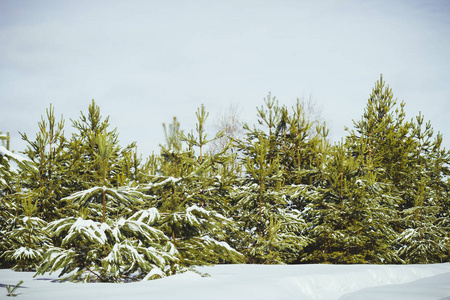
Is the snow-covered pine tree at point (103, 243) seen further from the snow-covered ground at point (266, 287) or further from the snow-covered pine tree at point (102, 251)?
the snow-covered ground at point (266, 287)

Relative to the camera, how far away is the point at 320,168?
11.1 m

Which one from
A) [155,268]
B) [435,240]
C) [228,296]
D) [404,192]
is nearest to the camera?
[228,296]

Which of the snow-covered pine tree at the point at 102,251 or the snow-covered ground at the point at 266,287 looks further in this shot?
the snow-covered pine tree at the point at 102,251

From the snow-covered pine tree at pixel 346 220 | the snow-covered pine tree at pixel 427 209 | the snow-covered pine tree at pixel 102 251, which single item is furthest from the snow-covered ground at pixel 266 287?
the snow-covered pine tree at pixel 427 209

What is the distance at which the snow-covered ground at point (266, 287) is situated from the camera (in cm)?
366

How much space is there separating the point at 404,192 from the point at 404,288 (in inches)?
342

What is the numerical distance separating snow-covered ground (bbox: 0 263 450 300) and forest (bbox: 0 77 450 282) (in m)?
0.80

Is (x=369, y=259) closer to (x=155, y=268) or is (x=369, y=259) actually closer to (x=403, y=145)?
(x=403, y=145)

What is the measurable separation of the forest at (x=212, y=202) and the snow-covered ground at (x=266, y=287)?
0.80 metres

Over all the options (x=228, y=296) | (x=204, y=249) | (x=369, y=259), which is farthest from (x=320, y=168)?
(x=228, y=296)

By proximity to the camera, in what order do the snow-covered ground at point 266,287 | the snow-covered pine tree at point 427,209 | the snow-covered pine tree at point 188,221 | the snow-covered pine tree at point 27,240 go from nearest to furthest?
1. the snow-covered ground at point 266,287
2. the snow-covered pine tree at point 188,221
3. the snow-covered pine tree at point 27,240
4. the snow-covered pine tree at point 427,209

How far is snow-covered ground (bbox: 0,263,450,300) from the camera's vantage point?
12.0 ft

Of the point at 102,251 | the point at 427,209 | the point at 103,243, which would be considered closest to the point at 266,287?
the point at 103,243

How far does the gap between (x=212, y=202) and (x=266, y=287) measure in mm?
5611
